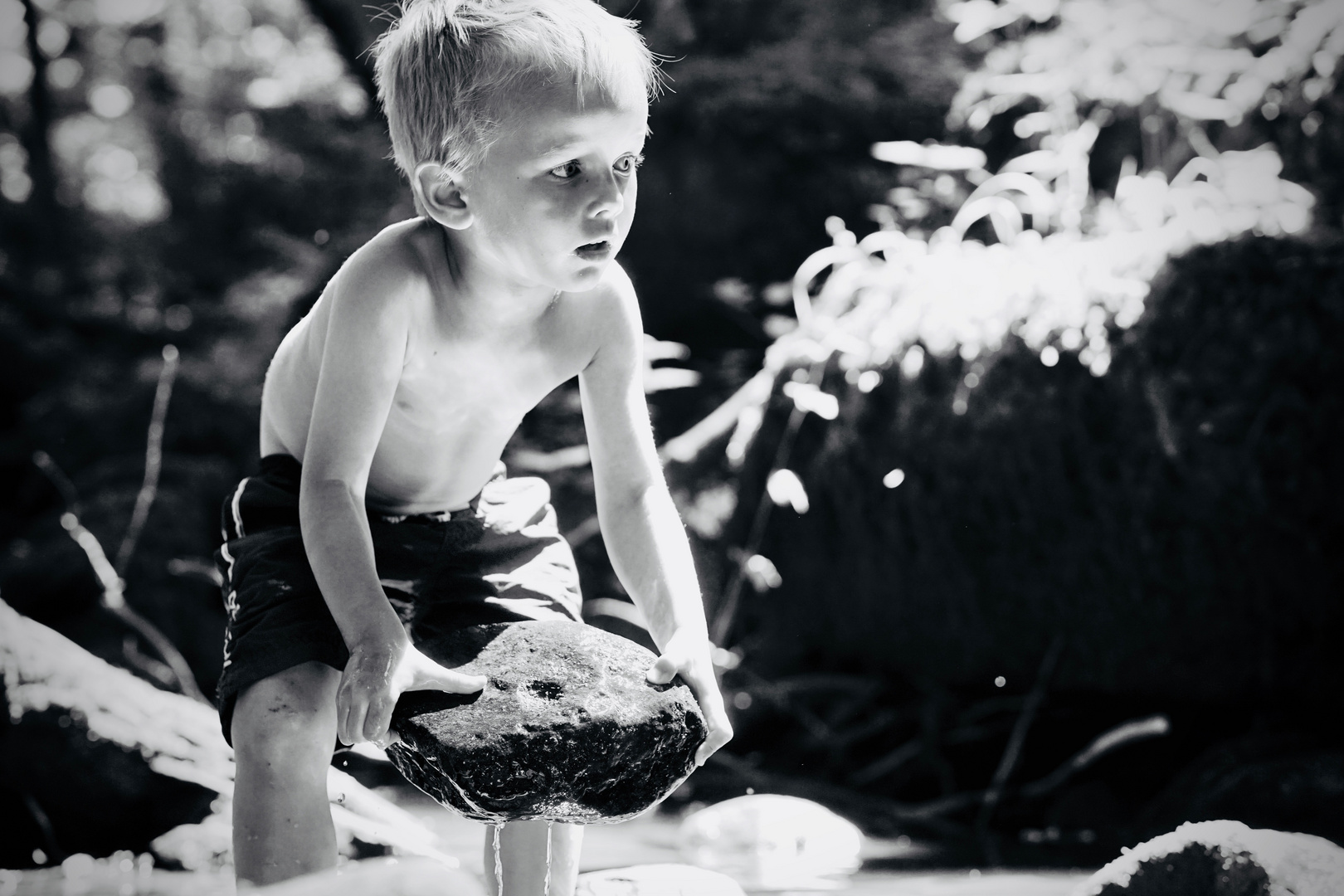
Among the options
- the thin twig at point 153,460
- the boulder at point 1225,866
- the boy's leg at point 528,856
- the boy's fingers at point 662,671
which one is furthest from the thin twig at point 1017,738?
the thin twig at point 153,460

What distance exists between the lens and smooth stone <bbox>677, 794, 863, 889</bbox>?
2967 millimetres

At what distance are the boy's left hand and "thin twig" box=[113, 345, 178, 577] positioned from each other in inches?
136

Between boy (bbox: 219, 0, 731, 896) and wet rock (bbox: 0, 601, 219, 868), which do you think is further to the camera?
wet rock (bbox: 0, 601, 219, 868)

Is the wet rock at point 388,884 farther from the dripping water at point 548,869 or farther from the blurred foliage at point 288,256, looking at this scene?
the blurred foliage at point 288,256

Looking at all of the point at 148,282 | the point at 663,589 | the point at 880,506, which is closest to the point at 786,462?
the point at 880,506

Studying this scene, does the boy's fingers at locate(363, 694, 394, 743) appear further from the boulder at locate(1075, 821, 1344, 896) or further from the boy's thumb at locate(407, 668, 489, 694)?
the boulder at locate(1075, 821, 1344, 896)

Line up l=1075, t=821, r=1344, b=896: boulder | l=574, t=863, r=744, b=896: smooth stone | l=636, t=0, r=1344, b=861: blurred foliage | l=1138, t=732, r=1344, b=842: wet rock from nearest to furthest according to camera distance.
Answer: l=1075, t=821, r=1344, b=896: boulder, l=574, t=863, r=744, b=896: smooth stone, l=1138, t=732, r=1344, b=842: wet rock, l=636, t=0, r=1344, b=861: blurred foliage

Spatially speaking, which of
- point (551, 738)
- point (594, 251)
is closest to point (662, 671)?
point (551, 738)

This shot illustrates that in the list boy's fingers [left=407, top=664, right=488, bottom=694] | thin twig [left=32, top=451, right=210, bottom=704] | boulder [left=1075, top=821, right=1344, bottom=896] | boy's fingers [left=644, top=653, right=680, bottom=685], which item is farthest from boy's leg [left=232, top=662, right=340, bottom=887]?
thin twig [left=32, top=451, right=210, bottom=704]

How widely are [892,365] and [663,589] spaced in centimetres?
205

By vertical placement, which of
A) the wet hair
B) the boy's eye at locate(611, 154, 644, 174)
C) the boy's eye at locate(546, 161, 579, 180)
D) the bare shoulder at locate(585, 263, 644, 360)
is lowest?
the bare shoulder at locate(585, 263, 644, 360)

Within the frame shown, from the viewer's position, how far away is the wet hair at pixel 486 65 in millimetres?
1678

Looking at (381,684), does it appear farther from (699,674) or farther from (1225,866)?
(1225,866)

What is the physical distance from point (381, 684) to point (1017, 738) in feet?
9.11
